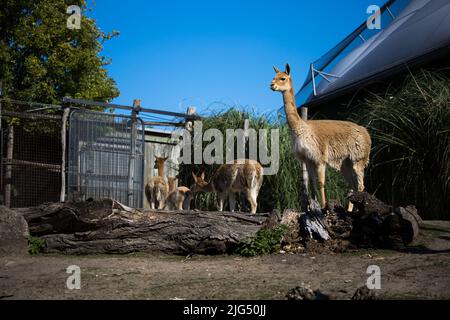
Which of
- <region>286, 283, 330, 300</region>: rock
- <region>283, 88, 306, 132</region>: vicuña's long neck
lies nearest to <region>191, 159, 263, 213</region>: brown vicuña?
<region>283, 88, 306, 132</region>: vicuña's long neck

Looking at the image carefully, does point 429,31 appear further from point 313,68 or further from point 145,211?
point 145,211

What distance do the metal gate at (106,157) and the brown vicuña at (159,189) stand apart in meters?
1.06

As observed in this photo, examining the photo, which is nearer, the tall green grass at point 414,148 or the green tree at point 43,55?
the tall green grass at point 414,148

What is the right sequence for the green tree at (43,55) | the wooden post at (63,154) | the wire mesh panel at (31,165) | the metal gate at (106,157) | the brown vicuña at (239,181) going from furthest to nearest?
the green tree at (43,55)
the wire mesh panel at (31,165)
the metal gate at (106,157)
the wooden post at (63,154)
the brown vicuña at (239,181)

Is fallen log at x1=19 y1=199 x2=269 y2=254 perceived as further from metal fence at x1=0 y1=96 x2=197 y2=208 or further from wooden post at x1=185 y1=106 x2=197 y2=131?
wooden post at x1=185 y1=106 x2=197 y2=131

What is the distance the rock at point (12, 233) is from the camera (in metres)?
8.55

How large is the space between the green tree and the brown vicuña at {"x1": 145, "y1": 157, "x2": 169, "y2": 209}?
782cm

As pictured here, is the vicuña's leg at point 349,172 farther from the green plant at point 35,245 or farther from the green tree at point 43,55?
the green tree at point 43,55

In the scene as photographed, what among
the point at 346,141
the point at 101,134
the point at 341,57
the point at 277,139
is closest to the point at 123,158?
the point at 101,134

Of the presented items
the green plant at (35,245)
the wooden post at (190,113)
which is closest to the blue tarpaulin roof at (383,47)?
the wooden post at (190,113)

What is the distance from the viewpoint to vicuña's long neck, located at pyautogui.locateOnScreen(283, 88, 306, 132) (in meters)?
9.59

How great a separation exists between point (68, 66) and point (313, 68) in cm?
1016
